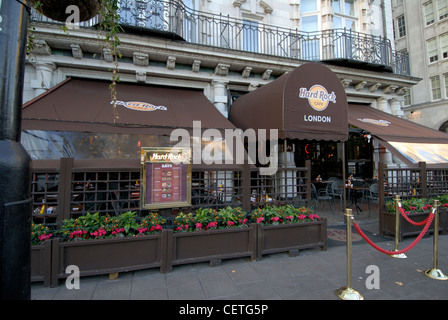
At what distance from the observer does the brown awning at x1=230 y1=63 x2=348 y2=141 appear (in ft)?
19.3

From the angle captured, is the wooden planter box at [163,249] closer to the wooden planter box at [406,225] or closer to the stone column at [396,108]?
the wooden planter box at [406,225]

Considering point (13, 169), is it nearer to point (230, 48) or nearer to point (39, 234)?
point (39, 234)

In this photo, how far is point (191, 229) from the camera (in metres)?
4.35

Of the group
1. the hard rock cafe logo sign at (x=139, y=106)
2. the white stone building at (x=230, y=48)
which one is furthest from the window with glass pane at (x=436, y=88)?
the hard rock cafe logo sign at (x=139, y=106)

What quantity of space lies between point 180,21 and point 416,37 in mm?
26789

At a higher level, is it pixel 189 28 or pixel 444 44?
pixel 444 44

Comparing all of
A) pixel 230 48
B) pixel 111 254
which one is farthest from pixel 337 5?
pixel 111 254

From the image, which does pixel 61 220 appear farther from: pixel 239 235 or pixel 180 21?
pixel 180 21

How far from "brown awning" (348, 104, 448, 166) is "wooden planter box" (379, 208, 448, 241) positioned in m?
2.01

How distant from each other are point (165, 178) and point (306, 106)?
3939mm

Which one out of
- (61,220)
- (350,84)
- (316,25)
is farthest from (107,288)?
(316,25)

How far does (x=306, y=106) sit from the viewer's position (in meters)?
6.08
